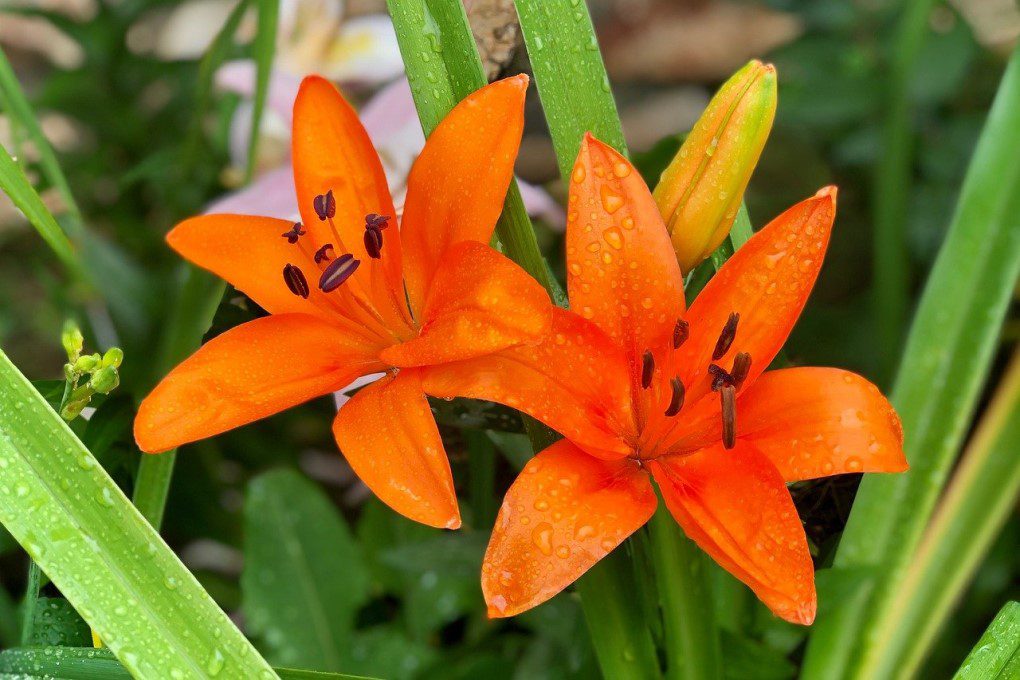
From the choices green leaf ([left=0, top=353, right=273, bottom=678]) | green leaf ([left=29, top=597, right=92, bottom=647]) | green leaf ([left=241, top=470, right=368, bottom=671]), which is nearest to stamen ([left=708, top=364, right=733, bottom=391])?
green leaf ([left=0, top=353, right=273, bottom=678])

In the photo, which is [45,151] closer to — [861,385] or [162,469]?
[162,469]

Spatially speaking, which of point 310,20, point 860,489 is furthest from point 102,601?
point 310,20

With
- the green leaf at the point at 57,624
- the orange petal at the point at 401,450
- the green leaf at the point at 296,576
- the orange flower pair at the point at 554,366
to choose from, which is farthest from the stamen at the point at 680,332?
the green leaf at the point at 296,576

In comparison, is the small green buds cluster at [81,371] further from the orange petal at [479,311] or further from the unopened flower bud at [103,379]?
the orange petal at [479,311]

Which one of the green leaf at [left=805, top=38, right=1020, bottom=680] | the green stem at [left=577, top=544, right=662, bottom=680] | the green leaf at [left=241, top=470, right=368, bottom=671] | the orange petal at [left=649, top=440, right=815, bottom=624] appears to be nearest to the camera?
the orange petal at [left=649, top=440, right=815, bottom=624]

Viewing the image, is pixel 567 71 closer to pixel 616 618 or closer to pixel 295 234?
pixel 295 234

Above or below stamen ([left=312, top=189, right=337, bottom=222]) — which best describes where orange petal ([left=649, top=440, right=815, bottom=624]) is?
below

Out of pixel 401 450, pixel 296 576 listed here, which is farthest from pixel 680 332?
pixel 296 576

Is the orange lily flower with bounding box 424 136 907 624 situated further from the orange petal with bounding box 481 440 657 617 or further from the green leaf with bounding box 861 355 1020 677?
the green leaf with bounding box 861 355 1020 677
